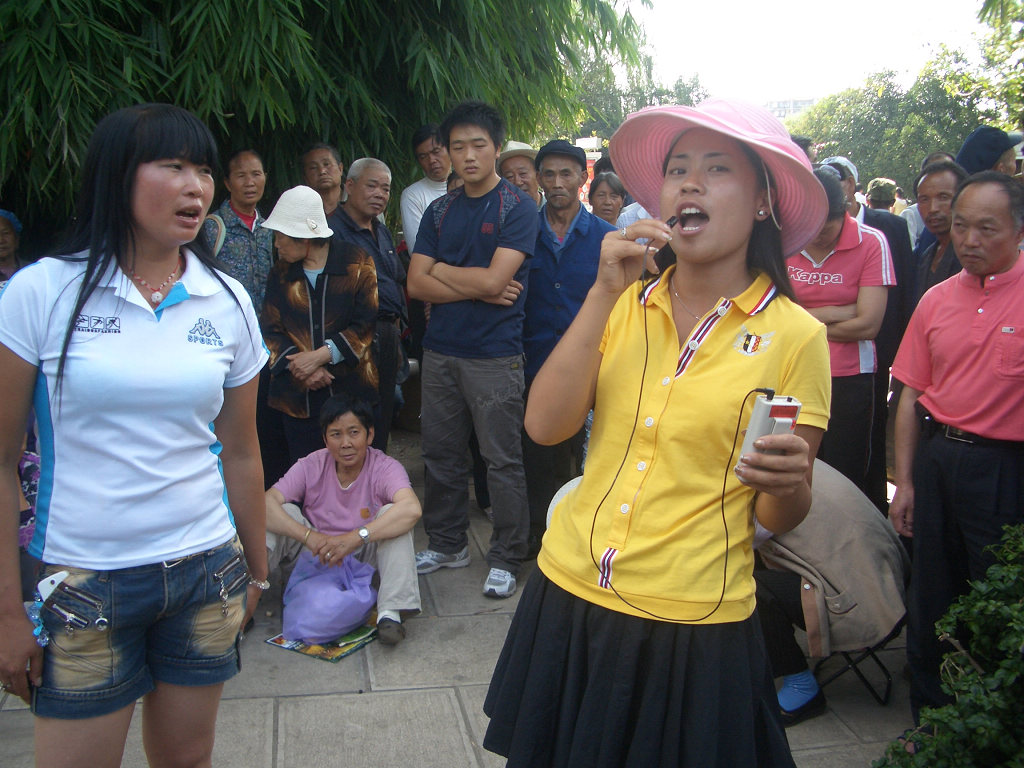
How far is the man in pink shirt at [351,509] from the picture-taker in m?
3.83

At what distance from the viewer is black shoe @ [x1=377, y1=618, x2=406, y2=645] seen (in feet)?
12.0

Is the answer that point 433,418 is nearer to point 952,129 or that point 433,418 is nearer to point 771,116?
point 771,116

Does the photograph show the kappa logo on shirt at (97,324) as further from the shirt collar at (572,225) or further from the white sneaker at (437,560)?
the shirt collar at (572,225)

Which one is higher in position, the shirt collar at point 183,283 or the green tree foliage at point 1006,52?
the green tree foliage at point 1006,52

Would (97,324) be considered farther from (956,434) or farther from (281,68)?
(281,68)

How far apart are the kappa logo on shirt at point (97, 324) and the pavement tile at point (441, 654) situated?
2.05 m

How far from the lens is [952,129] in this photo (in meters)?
27.8

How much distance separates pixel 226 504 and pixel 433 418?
232 cm

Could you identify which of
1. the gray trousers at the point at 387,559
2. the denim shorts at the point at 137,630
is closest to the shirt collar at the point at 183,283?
the denim shorts at the point at 137,630

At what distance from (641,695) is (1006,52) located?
22.7 metres

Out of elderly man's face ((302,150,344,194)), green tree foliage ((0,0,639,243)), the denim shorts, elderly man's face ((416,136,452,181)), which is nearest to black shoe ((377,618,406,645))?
the denim shorts

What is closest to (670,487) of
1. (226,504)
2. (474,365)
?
(226,504)

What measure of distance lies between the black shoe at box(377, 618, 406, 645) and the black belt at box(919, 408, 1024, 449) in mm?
2226

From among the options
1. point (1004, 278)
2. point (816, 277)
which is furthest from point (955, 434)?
point (816, 277)
